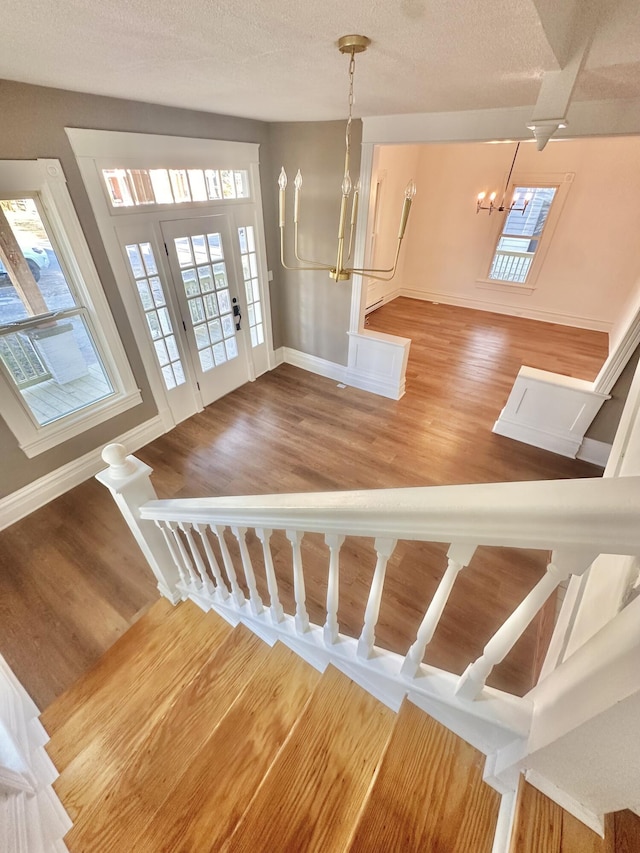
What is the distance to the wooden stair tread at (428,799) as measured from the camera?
0.79 meters

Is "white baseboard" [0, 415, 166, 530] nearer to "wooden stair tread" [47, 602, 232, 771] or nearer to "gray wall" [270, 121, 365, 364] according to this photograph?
"wooden stair tread" [47, 602, 232, 771]

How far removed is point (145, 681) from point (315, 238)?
3.82 metres

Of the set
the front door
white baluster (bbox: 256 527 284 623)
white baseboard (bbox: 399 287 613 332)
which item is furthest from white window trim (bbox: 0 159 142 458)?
white baseboard (bbox: 399 287 613 332)

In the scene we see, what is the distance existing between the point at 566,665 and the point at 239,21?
1.96 m

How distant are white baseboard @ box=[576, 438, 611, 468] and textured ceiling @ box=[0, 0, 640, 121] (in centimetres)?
240

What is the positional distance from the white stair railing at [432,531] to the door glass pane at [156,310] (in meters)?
2.06

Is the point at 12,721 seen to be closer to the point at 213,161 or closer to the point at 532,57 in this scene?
the point at 532,57

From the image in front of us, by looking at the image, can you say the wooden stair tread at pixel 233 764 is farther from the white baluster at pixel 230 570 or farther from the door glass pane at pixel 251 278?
the door glass pane at pixel 251 278

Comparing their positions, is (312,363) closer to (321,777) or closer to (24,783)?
(321,777)

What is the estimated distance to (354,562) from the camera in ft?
7.43

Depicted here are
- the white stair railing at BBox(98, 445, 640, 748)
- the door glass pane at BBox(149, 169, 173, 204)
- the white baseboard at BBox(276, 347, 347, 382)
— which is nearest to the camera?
the white stair railing at BBox(98, 445, 640, 748)

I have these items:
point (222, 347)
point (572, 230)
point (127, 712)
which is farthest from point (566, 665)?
point (572, 230)

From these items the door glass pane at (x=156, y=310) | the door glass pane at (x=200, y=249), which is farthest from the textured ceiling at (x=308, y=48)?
the door glass pane at (x=200, y=249)

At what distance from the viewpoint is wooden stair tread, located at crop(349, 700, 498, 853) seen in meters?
0.79
